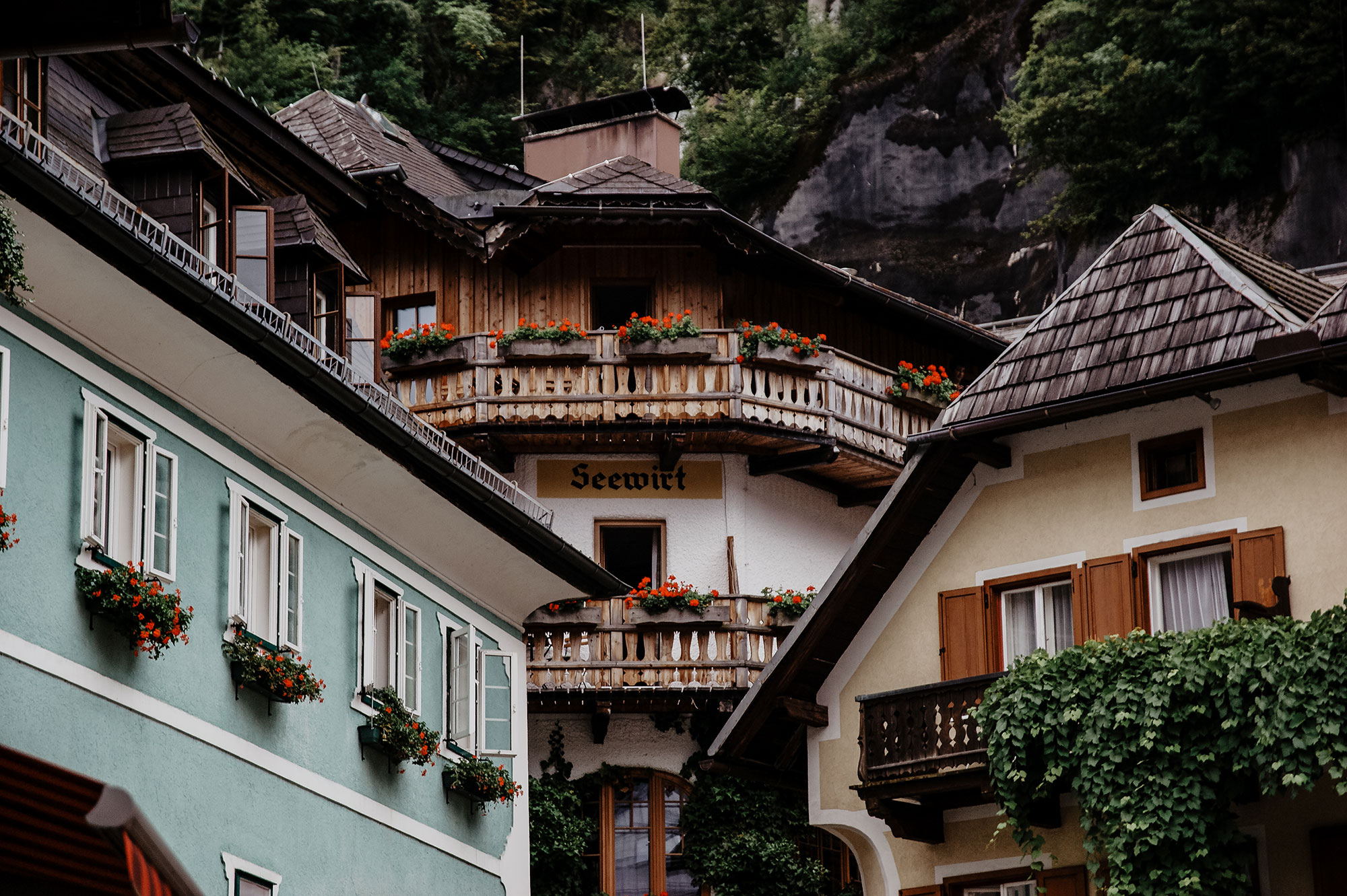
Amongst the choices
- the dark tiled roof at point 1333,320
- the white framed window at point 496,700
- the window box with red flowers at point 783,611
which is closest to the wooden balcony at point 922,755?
the white framed window at point 496,700

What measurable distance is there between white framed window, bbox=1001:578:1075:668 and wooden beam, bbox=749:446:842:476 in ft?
29.7

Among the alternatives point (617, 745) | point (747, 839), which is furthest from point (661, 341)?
point (747, 839)

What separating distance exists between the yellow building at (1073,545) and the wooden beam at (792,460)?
8.33 metres

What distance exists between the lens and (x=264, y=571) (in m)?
17.4

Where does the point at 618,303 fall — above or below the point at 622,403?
above

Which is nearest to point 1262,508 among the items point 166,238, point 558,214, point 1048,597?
point 1048,597

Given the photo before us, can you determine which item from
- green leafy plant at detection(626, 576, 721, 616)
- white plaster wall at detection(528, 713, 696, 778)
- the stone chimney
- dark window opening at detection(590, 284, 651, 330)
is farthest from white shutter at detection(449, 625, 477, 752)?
the stone chimney

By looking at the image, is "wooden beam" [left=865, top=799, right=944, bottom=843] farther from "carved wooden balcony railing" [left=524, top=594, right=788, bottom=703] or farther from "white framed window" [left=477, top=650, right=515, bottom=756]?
"carved wooden balcony railing" [left=524, top=594, right=788, bottom=703]

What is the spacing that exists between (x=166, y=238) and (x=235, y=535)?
279 centimetres

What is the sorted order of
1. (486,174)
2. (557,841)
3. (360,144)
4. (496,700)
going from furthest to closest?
(486,174)
(360,144)
(557,841)
(496,700)

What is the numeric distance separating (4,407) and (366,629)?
5.74 m

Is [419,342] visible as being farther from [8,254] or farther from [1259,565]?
[8,254]

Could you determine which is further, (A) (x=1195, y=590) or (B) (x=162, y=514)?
(A) (x=1195, y=590)

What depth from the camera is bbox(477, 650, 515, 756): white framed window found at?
2139 centimetres
